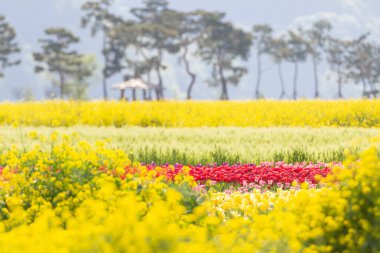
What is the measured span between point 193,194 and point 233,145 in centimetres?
664

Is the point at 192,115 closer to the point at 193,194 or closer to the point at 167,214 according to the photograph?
the point at 193,194

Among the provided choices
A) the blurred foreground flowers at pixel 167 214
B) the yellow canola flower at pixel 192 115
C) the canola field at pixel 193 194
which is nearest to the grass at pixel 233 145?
the canola field at pixel 193 194

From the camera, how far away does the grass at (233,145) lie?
40.3 feet

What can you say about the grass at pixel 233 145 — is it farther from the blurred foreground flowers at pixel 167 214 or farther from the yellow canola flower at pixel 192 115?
the yellow canola flower at pixel 192 115

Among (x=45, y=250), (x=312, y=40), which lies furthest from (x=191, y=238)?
(x=312, y=40)

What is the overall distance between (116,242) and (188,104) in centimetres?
2199

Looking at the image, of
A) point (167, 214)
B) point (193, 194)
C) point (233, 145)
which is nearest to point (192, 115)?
point (233, 145)

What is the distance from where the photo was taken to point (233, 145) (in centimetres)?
1307

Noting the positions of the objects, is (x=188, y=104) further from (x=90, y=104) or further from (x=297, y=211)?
(x=297, y=211)

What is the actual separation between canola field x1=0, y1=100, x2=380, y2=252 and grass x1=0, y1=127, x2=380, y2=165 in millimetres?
26

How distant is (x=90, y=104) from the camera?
24.8m

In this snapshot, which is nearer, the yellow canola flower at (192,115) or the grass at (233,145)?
the grass at (233,145)

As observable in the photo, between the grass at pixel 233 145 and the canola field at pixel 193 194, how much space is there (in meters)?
0.03

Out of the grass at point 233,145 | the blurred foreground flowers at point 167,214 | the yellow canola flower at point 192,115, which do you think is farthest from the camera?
the yellow canola flower at point 192,115
